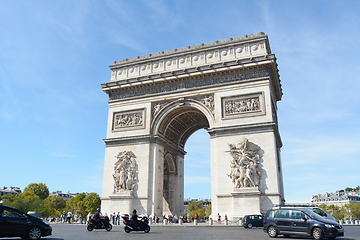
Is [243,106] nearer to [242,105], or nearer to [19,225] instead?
[242,105]

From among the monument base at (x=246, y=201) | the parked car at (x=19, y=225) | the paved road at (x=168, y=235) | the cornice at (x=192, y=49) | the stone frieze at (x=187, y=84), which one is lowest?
the paved road at (x=168, y=235)

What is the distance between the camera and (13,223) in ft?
31.0

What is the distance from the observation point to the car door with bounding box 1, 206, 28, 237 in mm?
9320

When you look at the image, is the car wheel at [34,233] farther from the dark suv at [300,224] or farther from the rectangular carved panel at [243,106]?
the rectangular carved panel at [243,106]

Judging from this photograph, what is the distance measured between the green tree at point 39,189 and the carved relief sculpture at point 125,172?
187ft

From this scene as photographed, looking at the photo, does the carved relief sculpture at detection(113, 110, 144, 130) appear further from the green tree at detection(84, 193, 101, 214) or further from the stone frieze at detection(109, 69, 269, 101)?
the green tree at detection(84, 193, 101, 214)

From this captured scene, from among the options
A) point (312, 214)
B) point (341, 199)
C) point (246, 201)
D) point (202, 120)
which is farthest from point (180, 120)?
point (341, 199)

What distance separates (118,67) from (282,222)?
22293 mm

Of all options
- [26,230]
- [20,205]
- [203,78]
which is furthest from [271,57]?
[20,205]

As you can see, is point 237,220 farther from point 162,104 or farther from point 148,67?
point 148,67

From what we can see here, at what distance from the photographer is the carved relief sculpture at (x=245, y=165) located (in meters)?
21.7

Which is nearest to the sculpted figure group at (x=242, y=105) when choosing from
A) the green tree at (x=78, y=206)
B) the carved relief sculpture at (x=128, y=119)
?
the carved relief sculpture at (x=128, y=119)

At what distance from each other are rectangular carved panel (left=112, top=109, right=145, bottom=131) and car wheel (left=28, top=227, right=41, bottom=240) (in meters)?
17.2

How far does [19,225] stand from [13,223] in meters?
0.19
